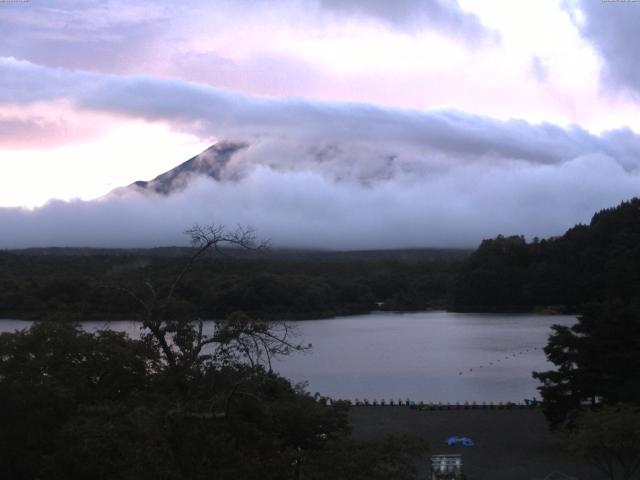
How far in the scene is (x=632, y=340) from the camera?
53.6 ft

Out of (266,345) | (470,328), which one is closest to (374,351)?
(470,328)

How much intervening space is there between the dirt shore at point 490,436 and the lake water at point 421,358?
3538 mm

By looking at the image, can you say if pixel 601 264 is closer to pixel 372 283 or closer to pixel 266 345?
pixel 372 283

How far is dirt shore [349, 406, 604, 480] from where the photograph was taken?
1422 centimetres

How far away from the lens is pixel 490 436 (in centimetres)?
1800

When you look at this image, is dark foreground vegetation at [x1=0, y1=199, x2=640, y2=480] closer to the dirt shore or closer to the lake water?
the dirt shore

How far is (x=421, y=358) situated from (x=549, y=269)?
88.9 feet

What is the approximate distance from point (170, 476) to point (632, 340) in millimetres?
13469

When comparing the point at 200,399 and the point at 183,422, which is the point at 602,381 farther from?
the point at 183,422

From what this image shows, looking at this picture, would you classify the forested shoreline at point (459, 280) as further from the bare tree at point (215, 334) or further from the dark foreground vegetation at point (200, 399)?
the bare tree at point (215, 334)

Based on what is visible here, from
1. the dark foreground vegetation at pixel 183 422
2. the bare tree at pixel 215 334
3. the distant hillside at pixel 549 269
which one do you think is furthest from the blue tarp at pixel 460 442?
the distant hillside at pixel 549 269

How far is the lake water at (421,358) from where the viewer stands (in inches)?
1103

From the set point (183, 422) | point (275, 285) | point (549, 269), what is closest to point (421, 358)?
point (275, 285)

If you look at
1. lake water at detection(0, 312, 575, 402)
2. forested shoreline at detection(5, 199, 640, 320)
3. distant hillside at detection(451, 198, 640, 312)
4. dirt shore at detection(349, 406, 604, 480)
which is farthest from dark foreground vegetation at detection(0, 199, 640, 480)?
distant hillside at detection(451, 198, 640, 312)
